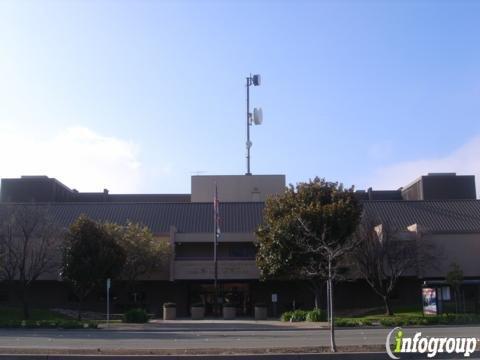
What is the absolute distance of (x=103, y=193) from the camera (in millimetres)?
84312

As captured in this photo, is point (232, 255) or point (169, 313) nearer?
point (169, 313)

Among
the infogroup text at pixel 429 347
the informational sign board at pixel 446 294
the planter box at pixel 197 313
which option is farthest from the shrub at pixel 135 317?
the infogroup text at pixel 429 347

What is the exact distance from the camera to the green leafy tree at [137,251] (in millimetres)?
48397

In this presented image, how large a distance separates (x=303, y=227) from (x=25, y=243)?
57.5 feet

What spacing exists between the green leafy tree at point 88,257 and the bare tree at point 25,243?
170 cm

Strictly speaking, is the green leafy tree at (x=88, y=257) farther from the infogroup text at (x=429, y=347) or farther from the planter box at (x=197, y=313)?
the infogroup text at (x=429, y=347)

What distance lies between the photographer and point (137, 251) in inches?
1918

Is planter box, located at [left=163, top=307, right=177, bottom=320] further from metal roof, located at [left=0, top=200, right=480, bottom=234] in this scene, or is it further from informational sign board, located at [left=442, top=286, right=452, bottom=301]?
informational sign board, located at [left=442, top=286, right=452, bottom=301]

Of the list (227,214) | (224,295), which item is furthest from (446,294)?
(227,214)

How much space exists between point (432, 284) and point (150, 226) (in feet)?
85.3

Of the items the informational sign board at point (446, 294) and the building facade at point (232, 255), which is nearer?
the informational sign board at point (446, 294)

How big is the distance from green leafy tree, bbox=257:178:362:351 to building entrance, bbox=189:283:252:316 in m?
9.72

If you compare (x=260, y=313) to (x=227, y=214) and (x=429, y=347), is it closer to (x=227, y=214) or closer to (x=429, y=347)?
(x=227, y=214)

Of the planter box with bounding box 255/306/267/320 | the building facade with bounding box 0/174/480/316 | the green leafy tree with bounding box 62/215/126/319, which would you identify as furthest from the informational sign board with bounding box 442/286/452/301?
the green leafy tree with bounding box 62/215/126/319
